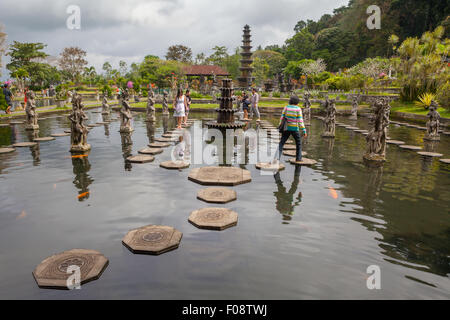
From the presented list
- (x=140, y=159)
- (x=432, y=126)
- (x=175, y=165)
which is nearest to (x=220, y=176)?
(x=175, y=165)

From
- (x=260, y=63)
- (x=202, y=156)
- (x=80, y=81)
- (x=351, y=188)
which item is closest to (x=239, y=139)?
(x=202, y=156)

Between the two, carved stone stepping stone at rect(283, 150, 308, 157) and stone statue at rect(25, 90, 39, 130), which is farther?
stone statue at rect(25, 90, 39, 130)

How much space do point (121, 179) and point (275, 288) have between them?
4383mm

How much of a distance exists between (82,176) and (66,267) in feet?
11.9

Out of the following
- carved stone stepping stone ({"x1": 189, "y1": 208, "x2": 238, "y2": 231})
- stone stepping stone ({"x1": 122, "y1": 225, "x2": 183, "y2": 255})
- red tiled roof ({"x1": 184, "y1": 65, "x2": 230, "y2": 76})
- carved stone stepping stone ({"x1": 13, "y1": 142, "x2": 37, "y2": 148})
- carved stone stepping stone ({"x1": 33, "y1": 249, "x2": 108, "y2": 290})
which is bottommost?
carved stone stepping stone ({"x1": 33, "y1": 249, "x2": 108, "y2": 290})

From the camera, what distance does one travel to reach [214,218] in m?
4.14

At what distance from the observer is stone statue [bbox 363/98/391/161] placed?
7309mm

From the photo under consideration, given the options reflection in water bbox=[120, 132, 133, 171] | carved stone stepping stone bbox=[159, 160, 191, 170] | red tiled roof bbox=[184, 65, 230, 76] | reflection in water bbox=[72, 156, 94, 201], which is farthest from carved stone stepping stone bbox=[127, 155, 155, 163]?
red tiled roof bbox=[184, 65, 230, 76]

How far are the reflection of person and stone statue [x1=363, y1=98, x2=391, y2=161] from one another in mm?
3130

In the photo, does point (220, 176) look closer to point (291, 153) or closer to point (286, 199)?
point (286, 199)

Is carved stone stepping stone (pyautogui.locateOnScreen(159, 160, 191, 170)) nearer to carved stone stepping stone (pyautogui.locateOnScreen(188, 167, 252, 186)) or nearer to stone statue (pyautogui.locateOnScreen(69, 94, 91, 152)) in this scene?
carved stone stepping stone (pyautogui.locateOnScreen(188, 167, 252, 186))

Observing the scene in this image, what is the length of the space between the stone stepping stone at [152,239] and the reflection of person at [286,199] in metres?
1.82

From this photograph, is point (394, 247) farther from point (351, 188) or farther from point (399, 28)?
point (399, 28)

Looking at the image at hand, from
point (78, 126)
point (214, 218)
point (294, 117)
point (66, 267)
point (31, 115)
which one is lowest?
point (66, 267)
